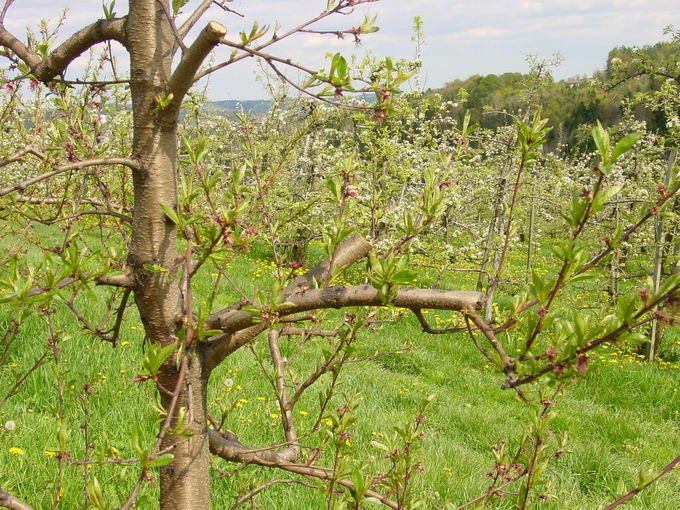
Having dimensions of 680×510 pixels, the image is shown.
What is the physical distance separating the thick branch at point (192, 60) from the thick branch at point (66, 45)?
18 centimetres

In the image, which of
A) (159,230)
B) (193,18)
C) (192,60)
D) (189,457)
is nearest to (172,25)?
(192,60)

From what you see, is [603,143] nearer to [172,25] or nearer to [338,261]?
[338,261]

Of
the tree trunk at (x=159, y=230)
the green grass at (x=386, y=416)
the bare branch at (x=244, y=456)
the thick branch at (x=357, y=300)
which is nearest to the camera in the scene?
the thick branch at (x=357, y=300)

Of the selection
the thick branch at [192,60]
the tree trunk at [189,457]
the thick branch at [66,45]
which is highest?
the thick branch at [66,45]

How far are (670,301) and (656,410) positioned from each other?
6156 millimetres

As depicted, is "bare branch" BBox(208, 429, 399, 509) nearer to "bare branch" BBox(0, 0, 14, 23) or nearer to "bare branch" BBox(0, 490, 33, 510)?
"bare branch" BBox(0, 490, 33, 510)

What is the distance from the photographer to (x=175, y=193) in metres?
1.16

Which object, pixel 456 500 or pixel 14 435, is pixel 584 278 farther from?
pixel 14 435

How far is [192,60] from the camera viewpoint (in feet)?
3.29

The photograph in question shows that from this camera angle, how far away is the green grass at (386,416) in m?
2.94

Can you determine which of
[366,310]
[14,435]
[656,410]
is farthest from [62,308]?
[656,410]

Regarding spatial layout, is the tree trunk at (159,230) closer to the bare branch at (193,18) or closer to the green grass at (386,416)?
the bare branch at (193,18)

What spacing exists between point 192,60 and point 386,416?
13.2 ft

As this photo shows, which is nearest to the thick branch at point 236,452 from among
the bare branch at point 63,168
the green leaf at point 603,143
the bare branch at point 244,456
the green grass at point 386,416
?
the bare branch at point 244,456
